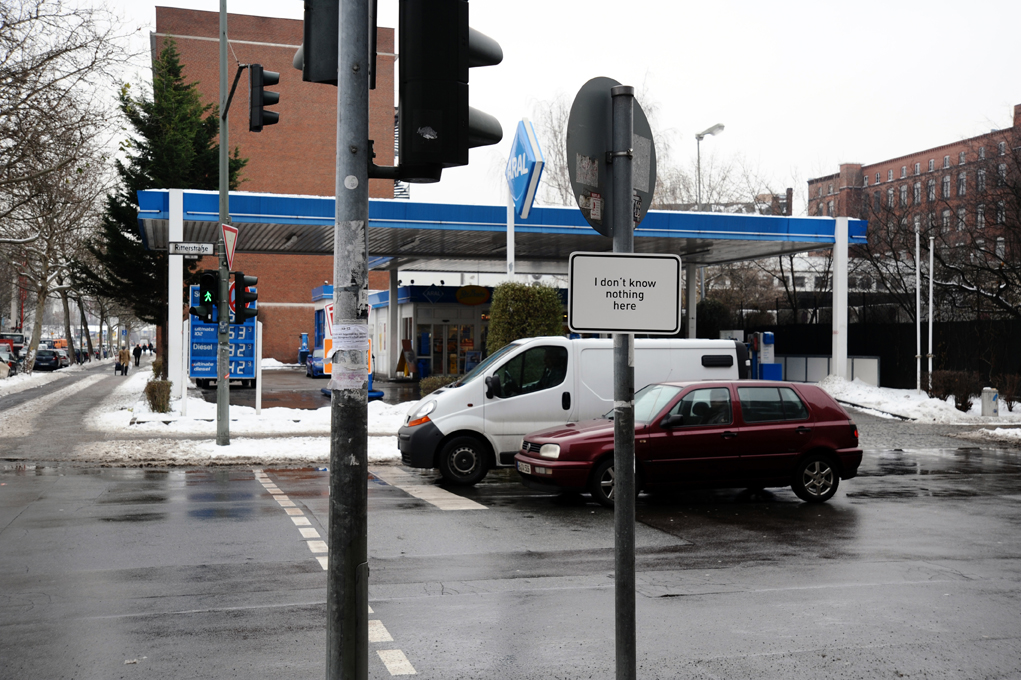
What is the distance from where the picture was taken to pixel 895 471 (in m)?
15.6

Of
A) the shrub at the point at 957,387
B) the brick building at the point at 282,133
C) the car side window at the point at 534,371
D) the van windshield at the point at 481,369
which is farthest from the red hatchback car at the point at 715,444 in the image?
the brick building at the point at 282,133

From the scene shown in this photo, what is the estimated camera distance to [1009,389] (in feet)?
87.0

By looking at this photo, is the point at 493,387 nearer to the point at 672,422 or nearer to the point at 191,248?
the point at 672,422

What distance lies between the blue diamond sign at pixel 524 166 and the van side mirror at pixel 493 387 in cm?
809

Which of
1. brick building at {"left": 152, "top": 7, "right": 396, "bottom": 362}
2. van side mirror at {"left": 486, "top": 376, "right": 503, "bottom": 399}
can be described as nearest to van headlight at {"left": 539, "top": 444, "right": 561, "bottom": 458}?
van side mirror at {"left": 486, "top": 376, "right": 503, "bottom": 399}

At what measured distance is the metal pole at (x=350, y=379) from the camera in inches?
155

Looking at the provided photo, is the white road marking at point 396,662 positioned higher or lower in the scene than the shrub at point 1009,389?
lower

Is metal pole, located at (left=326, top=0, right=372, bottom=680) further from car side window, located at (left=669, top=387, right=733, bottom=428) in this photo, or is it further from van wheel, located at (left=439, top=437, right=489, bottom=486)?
van wheel, located at (left=439, top=437, right=489, bottom=486)

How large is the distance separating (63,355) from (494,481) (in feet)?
216

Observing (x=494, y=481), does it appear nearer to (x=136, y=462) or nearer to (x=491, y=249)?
(x=136, y=462)

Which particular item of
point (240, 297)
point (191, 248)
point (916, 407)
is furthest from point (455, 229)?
point (916, 407)

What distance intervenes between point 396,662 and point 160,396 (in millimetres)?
18324

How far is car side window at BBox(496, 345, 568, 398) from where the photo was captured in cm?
1365

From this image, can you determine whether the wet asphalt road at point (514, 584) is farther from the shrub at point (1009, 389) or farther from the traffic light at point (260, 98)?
the shrub at point (1009, 389)
